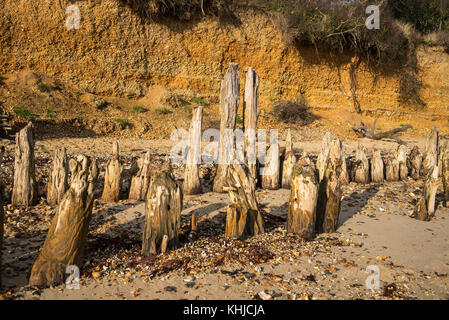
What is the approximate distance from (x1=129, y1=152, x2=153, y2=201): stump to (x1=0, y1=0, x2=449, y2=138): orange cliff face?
931 centimetres

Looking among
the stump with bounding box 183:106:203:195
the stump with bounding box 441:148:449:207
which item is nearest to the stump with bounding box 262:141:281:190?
the stump with bounding box 183:106:203:195

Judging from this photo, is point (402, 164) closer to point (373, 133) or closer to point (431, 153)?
point (431, 153)

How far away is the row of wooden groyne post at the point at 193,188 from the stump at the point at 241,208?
0.01 meters

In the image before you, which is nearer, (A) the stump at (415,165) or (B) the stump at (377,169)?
(B) the stump at (377,169)

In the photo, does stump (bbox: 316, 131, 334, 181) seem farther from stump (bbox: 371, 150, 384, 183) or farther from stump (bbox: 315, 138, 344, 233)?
stump (bbox: 371, 150, 384, 183)

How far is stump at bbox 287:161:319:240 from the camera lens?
4.79m

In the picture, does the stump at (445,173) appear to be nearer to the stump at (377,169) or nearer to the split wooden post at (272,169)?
the stump at (377,169)

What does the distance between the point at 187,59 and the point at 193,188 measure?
10792 mm

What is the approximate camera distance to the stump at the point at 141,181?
5973 mm

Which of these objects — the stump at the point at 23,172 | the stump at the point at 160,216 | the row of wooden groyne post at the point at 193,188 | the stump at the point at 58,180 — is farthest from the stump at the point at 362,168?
the stump at the point at 23,172

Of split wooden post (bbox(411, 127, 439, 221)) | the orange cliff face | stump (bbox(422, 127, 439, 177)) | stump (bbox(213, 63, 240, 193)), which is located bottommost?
split wooden post (bbox(411, 127, 439, 221))

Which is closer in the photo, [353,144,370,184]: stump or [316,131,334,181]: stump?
[316,131,334,181]: stump

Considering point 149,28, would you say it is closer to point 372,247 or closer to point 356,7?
point 356,7

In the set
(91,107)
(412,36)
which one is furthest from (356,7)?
(91,107)
